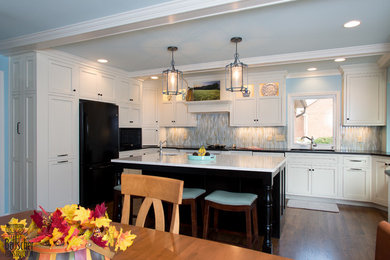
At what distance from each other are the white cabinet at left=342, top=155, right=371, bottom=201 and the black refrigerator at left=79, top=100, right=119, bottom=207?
13.0ft

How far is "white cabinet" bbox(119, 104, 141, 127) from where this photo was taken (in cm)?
493

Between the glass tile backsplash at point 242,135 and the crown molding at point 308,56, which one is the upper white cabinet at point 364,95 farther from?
the crown molding at point 308,56


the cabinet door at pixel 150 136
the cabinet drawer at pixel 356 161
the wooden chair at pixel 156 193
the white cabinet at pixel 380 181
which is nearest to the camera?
the wooden chair at pixel 156 193

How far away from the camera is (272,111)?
5.11m

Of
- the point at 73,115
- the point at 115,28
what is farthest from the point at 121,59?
the point at 115,28

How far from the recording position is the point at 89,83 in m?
4.25

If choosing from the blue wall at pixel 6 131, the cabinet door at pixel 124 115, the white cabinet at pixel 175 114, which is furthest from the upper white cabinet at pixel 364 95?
the blue wall at pixel 6 131

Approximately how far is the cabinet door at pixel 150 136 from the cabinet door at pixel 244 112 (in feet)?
6.30

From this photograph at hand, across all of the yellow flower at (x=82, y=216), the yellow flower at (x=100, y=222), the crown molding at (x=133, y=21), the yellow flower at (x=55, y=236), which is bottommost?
the yellow flower at (x=55, y=236)

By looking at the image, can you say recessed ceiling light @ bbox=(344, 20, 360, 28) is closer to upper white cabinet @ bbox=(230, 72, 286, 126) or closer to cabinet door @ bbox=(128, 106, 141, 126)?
upper white cabinet @ bbox=(230, 72, 286, 126)

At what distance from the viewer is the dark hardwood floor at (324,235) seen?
259 cm

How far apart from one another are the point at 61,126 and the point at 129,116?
61.7 inches

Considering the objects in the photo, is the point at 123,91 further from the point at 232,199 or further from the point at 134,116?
the point at 232,199

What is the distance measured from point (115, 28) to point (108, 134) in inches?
84.7
